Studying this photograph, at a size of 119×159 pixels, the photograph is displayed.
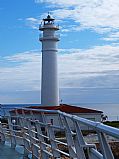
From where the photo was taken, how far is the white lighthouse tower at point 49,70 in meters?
24.8

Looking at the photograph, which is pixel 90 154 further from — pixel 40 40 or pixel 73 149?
pixel 40 40

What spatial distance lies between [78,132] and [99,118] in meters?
25.7

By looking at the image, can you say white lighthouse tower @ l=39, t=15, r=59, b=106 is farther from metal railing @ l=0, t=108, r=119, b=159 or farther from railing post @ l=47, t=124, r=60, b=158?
railing post @ l=47, t=124, r=60, b=158

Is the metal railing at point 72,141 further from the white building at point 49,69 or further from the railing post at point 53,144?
the white building at point 49,69

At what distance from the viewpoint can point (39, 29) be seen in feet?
85.5

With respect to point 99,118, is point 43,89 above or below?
above

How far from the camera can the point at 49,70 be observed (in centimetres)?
2491

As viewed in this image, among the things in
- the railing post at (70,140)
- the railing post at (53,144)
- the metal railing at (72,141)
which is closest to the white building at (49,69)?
the metal railing at (72,141)

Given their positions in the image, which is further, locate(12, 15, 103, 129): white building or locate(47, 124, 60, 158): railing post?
locate(12, 15, 103, 129): white building

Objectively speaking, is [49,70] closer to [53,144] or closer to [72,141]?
[53,144]

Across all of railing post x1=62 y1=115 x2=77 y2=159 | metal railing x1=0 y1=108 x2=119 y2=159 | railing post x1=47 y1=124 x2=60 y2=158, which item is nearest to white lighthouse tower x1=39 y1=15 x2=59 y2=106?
metal railing x1=0 y1=108 x2=119 y2=159

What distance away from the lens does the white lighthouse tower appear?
24812mm

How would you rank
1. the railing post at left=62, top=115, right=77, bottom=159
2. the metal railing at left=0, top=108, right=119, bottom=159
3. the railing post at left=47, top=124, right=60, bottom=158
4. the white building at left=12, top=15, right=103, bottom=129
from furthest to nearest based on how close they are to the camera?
the white building at left=12, top=15, right=103, bottom=129, the railing post at left=47, top=124, right=60, bottom=158, the railing post at left=62, top=115, right=77, bottom=159, the metal railing at left=0, top=108, right=119, bottom=159

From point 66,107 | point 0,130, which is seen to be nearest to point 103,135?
point 0,130
